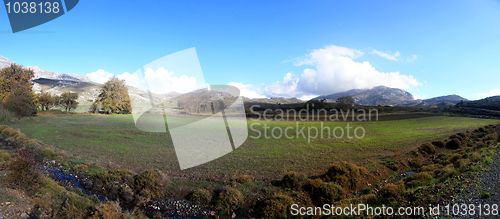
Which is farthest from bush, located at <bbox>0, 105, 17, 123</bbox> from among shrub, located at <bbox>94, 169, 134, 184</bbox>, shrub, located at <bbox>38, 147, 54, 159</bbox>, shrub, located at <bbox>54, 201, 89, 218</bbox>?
shrub, located at <bbox>54, 201, 89, 218</bbox>

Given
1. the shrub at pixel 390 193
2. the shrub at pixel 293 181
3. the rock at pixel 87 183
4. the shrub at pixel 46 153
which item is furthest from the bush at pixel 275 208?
the shrub at pixel 46 153

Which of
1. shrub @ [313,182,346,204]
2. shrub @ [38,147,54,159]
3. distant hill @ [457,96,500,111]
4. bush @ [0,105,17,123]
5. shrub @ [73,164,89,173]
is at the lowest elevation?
shrub @ [313,182,346,204]

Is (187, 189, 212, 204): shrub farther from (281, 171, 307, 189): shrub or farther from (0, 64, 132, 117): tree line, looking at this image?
(0, 64, 132, 117): tree line

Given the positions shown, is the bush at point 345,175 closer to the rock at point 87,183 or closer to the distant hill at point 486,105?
the rock at point 87,183

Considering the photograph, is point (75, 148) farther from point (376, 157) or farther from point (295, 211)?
point (376, 157)

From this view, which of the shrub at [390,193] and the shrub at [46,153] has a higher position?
the shrub at [46,153]

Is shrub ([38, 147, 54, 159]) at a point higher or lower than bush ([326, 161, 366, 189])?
higher
